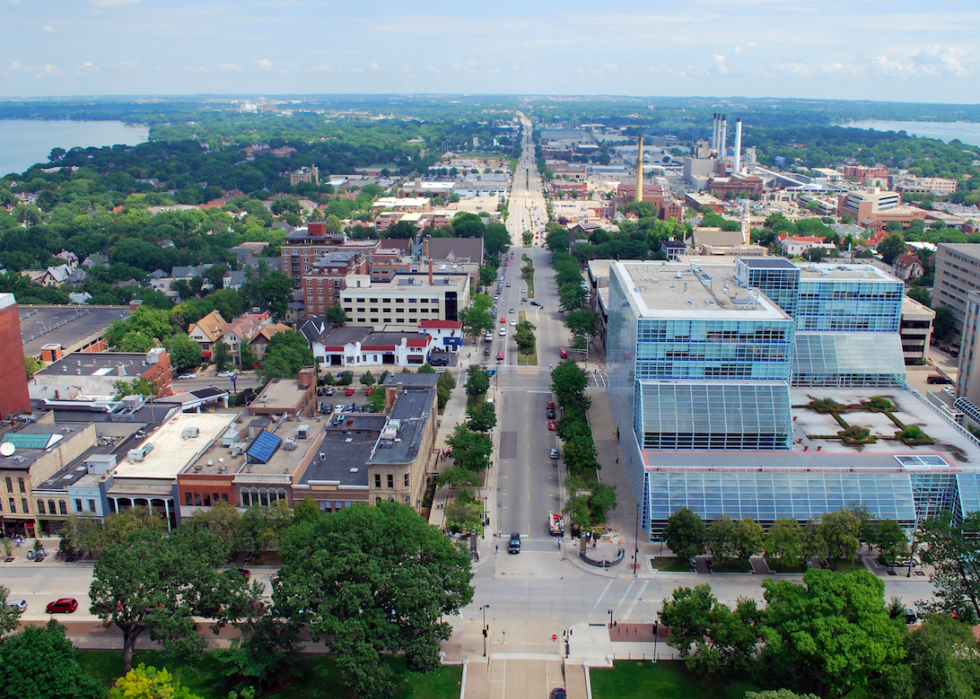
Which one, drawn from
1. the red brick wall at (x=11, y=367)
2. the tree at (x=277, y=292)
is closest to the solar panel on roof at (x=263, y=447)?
the red brick wall at (x=11, y=367)

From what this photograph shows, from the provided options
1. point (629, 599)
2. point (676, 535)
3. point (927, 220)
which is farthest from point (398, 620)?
point (927, 220)

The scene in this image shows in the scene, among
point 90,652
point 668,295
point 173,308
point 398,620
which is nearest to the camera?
point 398,620

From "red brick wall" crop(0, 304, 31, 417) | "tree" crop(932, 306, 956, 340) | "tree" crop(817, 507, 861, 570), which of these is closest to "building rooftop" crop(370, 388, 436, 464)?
"tree" crop(817, 507, 861, 570)

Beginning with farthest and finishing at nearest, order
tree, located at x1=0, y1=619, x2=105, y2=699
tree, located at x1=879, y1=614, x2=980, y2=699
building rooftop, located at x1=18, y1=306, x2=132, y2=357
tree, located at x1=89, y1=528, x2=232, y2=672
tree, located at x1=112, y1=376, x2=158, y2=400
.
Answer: building rooftop, located at x1=18, y1=306, x2=132, y2=357
tree, located at x1=112, y1=376, x2=158, y2=400
tree, located at x1=89, y1=528, x2=232, y2=672
tree, located at x1=0, y1=619, x2=105, y2=699
tree, located at x1=879, y1=614, x2=980, y2=699

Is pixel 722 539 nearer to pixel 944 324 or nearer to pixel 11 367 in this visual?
pixel 11 367

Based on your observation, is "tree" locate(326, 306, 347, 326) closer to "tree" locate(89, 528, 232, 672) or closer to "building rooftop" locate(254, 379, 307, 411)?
"building rooftop" locate(254, 379, 307, 411)

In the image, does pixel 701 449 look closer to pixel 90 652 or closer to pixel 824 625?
pixel 824 625

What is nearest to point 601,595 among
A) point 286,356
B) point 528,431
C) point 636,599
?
point 636,599
